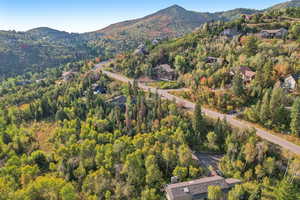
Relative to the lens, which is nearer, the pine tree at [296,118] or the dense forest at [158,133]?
the dense forest at [158,133]

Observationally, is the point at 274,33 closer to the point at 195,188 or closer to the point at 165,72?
the point at 165,72

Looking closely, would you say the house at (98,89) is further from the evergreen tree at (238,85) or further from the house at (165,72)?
the evergreen tree at (238,85)

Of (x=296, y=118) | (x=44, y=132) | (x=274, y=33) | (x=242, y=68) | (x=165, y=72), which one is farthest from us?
(x=274, y=33)

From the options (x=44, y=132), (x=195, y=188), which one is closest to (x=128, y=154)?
(x=195, y=188)

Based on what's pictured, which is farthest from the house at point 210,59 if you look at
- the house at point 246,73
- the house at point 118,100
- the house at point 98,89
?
the house at point 98,89

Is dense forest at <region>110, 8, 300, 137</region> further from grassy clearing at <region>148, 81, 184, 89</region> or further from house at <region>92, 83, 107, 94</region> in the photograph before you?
house at <region>92, 83, 107, 94</region>

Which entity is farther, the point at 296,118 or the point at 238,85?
the point at 238,85
